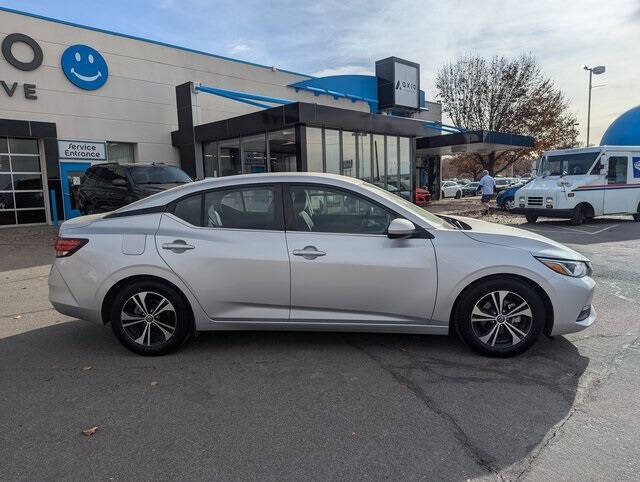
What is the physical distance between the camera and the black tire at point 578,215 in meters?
14.0

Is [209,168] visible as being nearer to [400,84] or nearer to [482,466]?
[400,84]

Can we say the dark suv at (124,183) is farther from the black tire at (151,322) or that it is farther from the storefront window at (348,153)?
the black tire at (151,322)

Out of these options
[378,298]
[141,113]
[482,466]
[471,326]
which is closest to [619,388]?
[471,326]

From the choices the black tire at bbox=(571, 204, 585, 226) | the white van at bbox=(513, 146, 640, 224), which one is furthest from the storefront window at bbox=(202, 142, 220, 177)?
the black tire at bbox=(571, 204, 585, 226)

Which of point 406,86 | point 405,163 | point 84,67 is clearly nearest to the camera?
point 84,67

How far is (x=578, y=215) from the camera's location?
553 inches

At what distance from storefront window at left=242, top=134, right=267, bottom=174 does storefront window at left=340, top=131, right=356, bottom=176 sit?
2.65m

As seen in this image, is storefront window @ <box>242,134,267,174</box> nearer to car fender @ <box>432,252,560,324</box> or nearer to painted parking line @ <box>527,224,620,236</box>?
painted parking line @ <box>527,224,620,236</box>

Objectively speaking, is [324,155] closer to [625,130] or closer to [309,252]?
[309,252]

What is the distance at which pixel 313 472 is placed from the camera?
2.56 m

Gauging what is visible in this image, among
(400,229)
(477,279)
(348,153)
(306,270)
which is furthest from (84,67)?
(477,279)

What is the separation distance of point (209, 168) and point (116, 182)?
678 cm

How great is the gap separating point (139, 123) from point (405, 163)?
1054 cm

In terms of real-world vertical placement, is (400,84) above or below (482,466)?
above
